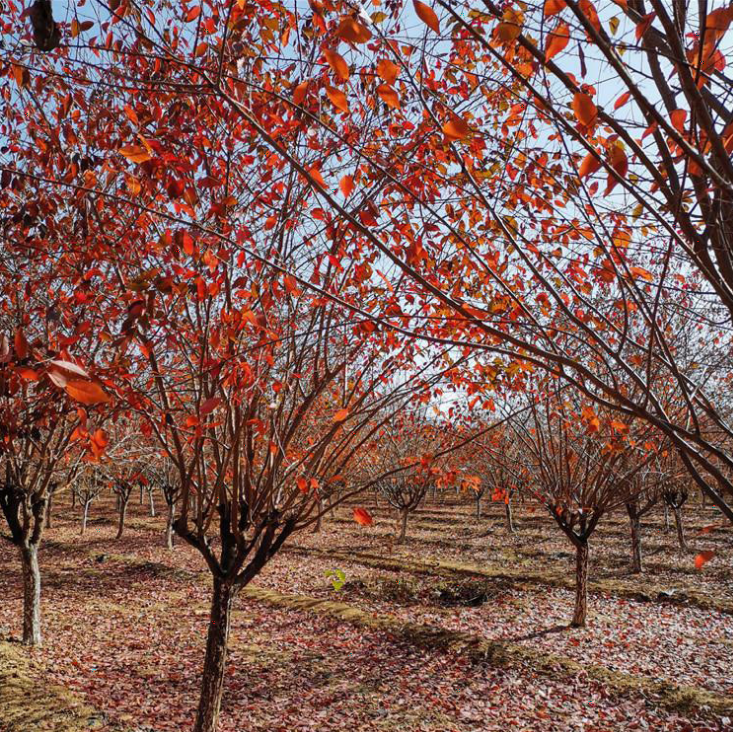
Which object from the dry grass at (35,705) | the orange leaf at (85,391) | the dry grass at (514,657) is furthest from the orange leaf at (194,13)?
the dry grass at (514,657)

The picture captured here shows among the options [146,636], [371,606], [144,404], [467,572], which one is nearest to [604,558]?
[467,572]

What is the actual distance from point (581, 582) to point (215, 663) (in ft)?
24.6

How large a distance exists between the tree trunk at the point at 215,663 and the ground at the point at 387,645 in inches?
89.1

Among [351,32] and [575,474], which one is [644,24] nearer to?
[351,32]

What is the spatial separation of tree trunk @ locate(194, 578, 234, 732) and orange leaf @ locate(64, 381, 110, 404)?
3.74 m

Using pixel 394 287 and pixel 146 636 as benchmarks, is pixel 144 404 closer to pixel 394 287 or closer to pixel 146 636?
pixel 394 287

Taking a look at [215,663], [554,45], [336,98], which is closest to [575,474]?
[215,663]

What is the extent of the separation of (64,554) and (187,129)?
18863 millimetres

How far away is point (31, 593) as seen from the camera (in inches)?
343

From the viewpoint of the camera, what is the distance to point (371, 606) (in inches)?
472

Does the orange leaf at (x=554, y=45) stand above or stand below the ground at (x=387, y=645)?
above

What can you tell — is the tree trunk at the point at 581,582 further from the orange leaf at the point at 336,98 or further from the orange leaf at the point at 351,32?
the orange leaf at the point at 351,32

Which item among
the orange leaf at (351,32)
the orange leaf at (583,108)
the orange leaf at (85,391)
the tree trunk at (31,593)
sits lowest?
the tree trunk at (31,593)

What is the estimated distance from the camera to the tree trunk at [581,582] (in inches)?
368
